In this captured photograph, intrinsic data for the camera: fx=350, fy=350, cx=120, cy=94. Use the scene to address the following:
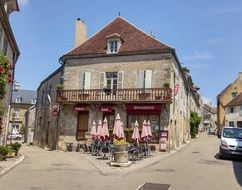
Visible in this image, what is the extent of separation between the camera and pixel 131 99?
23.8 metres

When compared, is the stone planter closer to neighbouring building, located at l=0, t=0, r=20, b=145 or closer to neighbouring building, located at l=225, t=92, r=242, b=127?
neighbouring building, located at l=0, t=0, r=20, b=145

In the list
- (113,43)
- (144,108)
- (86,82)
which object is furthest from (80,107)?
(113,43)

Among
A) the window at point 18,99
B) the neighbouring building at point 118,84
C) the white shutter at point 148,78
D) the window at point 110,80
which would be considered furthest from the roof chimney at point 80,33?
the window at point 18,99

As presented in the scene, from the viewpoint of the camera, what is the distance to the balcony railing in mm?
22922

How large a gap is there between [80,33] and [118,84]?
23.2 feet

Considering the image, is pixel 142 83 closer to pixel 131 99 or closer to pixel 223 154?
pixel 131 99

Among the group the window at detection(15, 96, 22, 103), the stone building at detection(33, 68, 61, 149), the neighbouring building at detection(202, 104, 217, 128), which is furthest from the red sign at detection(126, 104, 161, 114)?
the neighbouring building at detection(202, 104, 217, 128)

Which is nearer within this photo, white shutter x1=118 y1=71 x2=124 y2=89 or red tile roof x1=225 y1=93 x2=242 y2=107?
white shutter x1=118 y1=71 x2=124 y2=89

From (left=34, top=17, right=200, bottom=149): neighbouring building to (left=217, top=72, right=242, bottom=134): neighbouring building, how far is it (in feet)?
99.1

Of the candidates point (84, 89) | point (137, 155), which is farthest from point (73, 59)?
point (137, 155)

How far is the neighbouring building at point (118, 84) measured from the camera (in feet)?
77.0

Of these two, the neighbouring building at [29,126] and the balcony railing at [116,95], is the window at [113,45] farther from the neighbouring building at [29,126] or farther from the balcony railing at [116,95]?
the neighbouring building at [29,126]

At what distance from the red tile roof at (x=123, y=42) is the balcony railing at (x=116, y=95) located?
292 cm

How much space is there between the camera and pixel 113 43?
2614 centimetres
